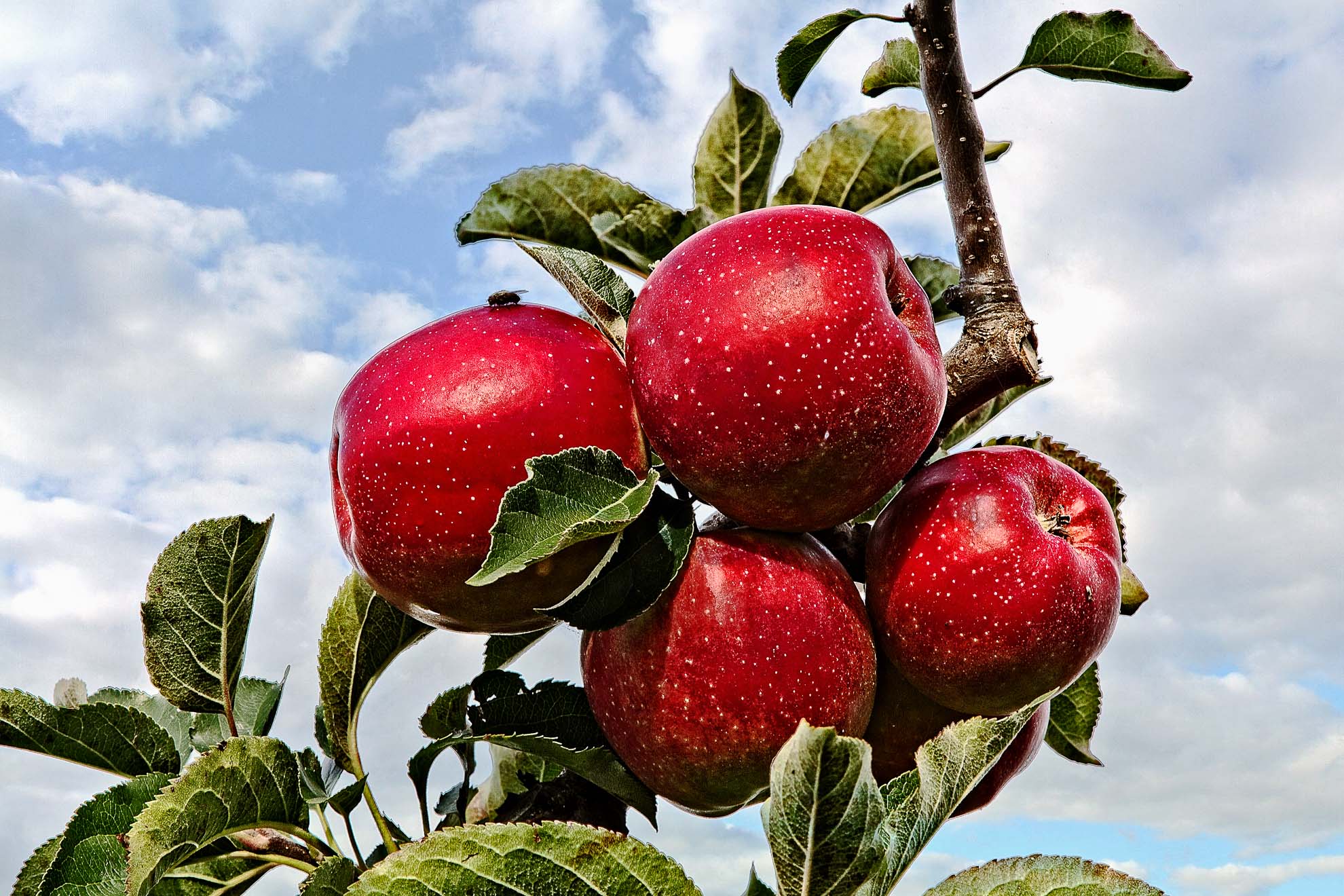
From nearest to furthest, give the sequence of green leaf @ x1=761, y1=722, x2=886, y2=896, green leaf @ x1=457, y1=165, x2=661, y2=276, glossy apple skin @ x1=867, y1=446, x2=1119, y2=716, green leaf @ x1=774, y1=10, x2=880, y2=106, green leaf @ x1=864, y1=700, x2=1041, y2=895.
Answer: green leaf @ x1=761, y1=722, x2=886, y2=896, green leaf @ x1=864, y1=700, x2=1041, y2=895, glossy apple skin @ x1=867, y1=446, x2=1119, y2=716, green leaf @ x1=774, y1=10, x2=880, y2=106, green leaf @ x1=457, y1=165, x2=661, y2=276

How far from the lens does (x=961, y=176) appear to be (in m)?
1.34

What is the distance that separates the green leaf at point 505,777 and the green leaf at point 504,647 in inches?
5.8

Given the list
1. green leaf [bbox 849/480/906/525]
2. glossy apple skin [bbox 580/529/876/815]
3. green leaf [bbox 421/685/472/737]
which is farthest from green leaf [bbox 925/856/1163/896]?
green leaf [bbox 421/685/472/737]

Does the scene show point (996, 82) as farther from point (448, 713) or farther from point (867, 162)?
point (448, 713)

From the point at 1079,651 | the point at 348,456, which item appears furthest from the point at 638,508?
the point at 1079,651

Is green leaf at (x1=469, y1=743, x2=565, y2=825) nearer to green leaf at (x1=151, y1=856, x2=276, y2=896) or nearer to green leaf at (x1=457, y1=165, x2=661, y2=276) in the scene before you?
green leaf at (x1=151, y1=856, x2=276, y2=896)

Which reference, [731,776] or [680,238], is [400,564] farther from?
[680,238]

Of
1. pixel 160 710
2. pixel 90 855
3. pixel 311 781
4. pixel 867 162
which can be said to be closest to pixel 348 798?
pixel 311 781

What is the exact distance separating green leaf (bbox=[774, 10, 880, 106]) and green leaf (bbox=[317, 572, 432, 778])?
33.4 inches

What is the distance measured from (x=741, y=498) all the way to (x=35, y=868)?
0.96 metres

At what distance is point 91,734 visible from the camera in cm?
141

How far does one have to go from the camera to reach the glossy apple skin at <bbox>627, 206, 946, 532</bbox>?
110 cm

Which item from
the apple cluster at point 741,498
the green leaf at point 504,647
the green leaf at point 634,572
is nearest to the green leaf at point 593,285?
the apple cluster at point 741,498

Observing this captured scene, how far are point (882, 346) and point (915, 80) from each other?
22.6 inches
